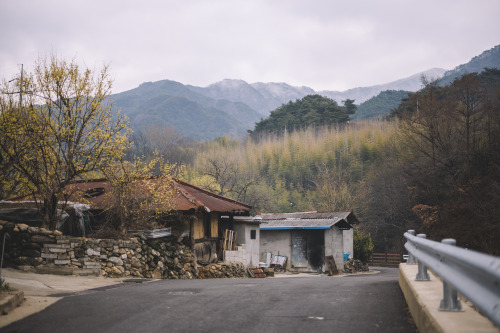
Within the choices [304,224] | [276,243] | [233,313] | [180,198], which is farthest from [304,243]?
[233,313]

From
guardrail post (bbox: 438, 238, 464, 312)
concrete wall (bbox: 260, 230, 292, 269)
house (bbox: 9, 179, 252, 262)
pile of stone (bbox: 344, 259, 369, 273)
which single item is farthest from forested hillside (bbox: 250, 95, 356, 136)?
guardrail post (bbox: 438, 238, 464, 312)

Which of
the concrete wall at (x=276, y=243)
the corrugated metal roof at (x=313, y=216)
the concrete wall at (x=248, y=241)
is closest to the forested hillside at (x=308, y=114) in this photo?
the corrugated metal roof at (x=313, y=216)

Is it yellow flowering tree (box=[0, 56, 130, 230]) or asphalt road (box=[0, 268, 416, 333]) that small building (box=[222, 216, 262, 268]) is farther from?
asphalt road (box=[0, 268, 416, 333])

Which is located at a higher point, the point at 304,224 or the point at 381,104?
the point at 381,104

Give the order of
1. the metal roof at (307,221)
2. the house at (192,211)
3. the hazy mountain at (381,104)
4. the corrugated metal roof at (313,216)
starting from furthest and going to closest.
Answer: the hazy mountain at (381,104), the corrugated metal roof at (313,216), the metal roof at (307,221), the house at (192,211)

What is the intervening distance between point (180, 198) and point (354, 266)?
18656 mm

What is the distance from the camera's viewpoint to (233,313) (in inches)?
257

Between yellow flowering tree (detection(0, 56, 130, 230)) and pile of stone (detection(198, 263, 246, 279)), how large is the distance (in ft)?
23.1

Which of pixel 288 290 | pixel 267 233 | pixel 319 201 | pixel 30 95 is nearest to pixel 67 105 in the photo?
pixel 30 95

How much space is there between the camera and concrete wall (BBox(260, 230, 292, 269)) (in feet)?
110

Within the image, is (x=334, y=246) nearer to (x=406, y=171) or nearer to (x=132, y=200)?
(x=406, y=171)

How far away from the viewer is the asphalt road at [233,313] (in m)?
5.63

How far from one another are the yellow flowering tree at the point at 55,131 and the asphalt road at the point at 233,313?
358 inches

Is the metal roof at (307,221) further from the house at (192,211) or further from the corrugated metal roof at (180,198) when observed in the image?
the house at (192,211)
